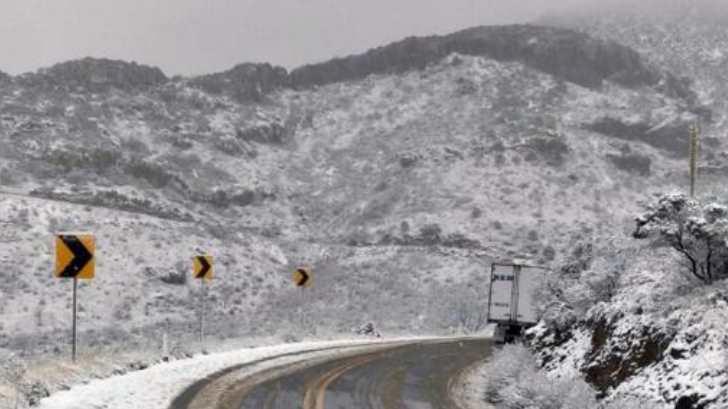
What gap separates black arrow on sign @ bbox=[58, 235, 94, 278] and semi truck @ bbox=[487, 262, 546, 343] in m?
18.2

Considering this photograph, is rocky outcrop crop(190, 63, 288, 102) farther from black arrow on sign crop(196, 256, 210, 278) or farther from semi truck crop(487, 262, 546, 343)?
black arrow on sign crop(196, 256, 210, 278)

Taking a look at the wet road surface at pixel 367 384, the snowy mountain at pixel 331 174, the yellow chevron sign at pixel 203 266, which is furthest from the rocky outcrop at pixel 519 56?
the yellow chevron sign at pixel 203 266

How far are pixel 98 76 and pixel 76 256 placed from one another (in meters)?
85.5

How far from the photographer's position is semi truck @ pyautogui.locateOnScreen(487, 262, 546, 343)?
31391mm

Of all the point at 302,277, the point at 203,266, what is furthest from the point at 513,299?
the point at 203,266

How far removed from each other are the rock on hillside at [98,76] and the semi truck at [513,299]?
75205mm

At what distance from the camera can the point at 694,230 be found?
14.1 metres

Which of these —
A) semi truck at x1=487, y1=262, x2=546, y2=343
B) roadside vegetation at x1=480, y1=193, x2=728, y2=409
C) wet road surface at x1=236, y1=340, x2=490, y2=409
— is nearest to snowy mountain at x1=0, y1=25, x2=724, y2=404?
semi truck at x1=487, y1=262, x2=546, y2=343

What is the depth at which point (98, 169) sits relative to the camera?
2926 inches

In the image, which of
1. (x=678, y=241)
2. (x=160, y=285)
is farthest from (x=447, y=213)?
(x=678, y=241)

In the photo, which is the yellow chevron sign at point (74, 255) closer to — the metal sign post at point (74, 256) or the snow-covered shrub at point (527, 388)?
the metal sign post at point (74, 256)

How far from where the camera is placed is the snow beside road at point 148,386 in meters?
13.4

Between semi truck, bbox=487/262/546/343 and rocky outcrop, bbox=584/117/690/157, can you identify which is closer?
semi truck, bbox=487/262/546/343

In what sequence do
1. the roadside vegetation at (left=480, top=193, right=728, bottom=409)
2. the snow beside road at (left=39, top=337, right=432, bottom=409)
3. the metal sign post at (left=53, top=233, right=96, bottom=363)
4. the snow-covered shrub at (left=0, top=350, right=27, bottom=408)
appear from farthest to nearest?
the metal sign post at (left=53, top=233, right=96, bottom=363)
the snow beside road at (left=39, top=337, right=432, bottom=409)
the snow-covered shrub at (left=0, top=350, right=27, bottom=408)
the roadside vegetation at (left=480, top=193, right=728, bottom=409)
